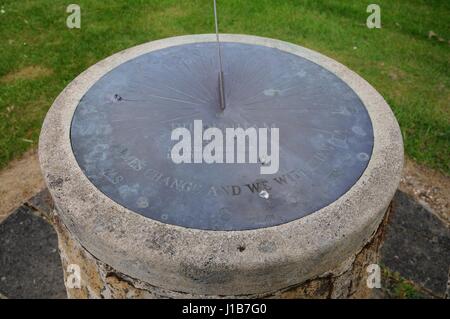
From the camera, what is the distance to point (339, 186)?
9.82 feet

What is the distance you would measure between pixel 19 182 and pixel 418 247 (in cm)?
404

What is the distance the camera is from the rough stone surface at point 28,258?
4145mm

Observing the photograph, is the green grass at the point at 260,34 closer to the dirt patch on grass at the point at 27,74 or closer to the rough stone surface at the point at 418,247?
the dirt patch on grass at the point at 27,74

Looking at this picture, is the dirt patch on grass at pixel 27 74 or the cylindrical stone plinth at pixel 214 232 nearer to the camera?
the cylindrical stone plinth at pixel 214 232

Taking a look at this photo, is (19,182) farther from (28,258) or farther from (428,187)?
(428,187)

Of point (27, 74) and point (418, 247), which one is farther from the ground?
point (27, 74)

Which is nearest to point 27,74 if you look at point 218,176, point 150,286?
point 218,176

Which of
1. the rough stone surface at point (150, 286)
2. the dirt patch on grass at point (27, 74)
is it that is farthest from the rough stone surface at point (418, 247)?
the dirt patch on grass at point (27, 74)

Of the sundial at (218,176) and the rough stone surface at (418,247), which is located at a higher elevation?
the sundial at (218,176)

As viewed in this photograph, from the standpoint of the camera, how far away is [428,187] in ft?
16.6

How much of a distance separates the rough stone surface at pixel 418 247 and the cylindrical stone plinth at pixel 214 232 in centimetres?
109

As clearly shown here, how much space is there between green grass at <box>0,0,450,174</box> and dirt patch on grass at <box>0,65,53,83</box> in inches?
0.5

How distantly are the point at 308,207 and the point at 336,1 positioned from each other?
6.24 m

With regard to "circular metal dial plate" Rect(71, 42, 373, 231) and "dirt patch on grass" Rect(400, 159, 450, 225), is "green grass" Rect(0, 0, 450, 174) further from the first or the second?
"circular metal dial plate" Rect(71, 42, 373, 231)
